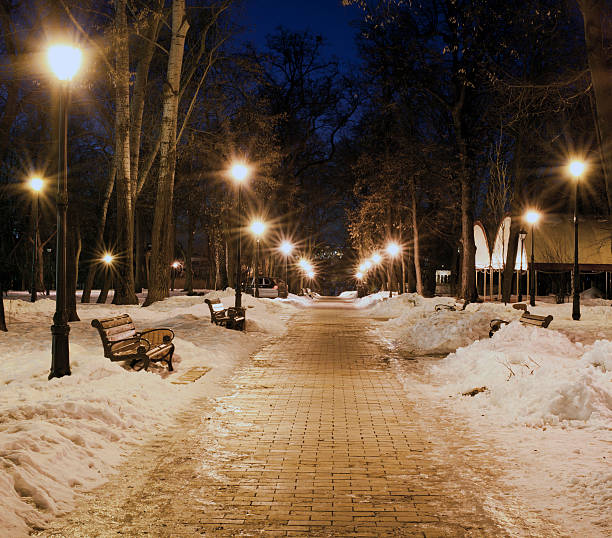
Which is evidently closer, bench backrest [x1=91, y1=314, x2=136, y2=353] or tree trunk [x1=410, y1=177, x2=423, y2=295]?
bench backrest [x1=91, y1=314, x2=136, y2=353]

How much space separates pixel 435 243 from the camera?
209ft

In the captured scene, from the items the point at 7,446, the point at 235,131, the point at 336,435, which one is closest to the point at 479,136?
the point at 235,131

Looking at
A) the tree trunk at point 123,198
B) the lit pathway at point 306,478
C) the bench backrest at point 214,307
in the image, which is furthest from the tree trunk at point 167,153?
the lit pathway at point 306,478

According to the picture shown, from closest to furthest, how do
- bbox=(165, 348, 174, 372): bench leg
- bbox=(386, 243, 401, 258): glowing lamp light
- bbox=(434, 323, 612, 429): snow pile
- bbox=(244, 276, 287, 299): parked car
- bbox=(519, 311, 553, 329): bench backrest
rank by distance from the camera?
bbox=(434, 323, 612, 429): snow pile
bbox=(165, 348, 174, 372): bench leg
bbox=(519, 311, 553, 329): bench backrest
bbox=(386, 243, 401, 258): glowing lamp light
bbox=(244, 276, 287, 299): parked car

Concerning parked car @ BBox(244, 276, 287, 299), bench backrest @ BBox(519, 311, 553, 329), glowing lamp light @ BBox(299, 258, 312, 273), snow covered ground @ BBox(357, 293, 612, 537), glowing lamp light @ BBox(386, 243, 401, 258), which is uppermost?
glowing lamp light @ BBox(386, 243, 401, 258)

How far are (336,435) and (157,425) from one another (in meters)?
2.21

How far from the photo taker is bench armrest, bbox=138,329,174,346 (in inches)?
492

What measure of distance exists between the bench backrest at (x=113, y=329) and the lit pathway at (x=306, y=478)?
84.9 inches

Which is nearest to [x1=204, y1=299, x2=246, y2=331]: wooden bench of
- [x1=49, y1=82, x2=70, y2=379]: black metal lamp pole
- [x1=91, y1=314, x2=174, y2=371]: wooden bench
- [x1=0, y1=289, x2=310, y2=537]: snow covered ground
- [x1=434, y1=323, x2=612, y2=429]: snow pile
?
[x1=0, y1=289, x2=310, y2=537]: snow covered ground

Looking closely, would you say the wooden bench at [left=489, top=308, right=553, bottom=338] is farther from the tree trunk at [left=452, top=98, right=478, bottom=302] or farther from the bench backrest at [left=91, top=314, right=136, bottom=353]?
the tree trunk at [left=452, top=98, right=478, bottom=302]

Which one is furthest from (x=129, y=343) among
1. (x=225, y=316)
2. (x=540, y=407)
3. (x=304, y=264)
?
(x=304, y=264)

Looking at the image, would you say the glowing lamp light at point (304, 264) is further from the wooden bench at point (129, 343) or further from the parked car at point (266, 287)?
the wooden bench at point (129, 343)

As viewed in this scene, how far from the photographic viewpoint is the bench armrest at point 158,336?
1249 cm

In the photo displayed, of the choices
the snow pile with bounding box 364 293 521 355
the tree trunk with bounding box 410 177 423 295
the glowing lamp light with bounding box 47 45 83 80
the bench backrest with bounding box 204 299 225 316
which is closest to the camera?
the glowing lamp light with bounding box 47 45 83 80
